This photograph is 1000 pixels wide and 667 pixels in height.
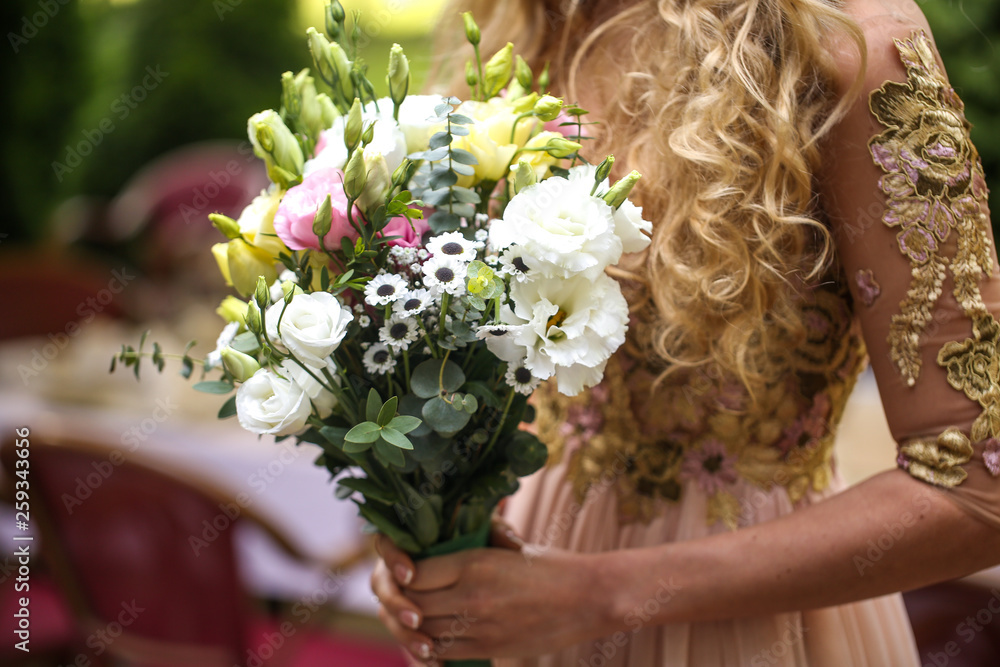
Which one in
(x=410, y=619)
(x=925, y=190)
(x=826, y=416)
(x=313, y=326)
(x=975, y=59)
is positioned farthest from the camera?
(x=975, y=59)

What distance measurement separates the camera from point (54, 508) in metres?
1.45

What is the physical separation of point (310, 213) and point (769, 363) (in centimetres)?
57

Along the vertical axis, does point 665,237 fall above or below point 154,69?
above

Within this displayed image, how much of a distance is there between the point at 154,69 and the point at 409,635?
13.3 ft

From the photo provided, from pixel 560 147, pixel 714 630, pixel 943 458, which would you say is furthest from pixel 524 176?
pixel 714 630

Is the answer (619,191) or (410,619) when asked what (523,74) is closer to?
(619,191)

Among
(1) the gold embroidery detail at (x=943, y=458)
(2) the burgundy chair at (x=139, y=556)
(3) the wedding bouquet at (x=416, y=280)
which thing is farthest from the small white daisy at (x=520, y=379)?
→ (2) the burgundy chair at (x=139, y=556)

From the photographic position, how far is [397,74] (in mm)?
711

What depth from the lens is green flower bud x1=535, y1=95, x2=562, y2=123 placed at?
65cm

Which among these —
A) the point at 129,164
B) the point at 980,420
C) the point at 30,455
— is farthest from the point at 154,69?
the point at 980,420

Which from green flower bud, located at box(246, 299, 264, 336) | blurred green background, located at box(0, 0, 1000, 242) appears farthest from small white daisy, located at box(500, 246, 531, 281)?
blurred green background, located at box(0, 0, 1000, 242)

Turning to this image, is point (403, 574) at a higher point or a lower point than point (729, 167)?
lower

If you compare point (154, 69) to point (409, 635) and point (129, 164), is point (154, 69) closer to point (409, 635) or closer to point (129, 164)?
point (129, 164)

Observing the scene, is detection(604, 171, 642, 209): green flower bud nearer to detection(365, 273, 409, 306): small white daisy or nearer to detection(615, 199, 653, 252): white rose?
detection(615, 199, 653, 252): white rose
